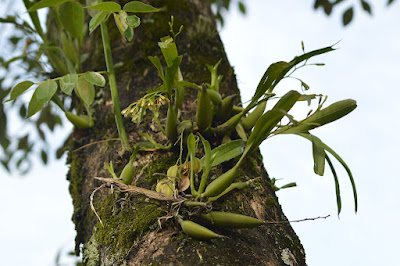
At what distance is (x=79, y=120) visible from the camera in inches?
54.0

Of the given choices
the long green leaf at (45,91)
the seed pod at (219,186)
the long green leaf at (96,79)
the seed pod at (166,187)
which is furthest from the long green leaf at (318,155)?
the long green leaf at (45,91)

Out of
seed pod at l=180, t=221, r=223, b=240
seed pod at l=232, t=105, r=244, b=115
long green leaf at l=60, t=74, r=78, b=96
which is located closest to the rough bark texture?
seed pod at l=180, t=221, r=223, b=240

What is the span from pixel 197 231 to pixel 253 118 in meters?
0.43

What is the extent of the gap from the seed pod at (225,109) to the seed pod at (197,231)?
0.38 metres

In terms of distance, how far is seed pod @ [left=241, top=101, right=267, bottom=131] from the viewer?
117cm

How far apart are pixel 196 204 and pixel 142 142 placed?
320 millimetres

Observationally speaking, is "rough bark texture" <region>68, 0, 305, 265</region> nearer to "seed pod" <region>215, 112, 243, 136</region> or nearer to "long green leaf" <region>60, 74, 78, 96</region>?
"seed pod" <region>215, 112, 243, 136</region>

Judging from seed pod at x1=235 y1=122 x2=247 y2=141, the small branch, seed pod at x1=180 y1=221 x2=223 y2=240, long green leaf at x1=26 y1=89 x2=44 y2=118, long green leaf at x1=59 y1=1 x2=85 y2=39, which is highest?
long green leaf at x1=59 y1=1 x2=85 y2=39

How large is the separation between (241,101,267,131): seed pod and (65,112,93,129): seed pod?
20.5 inches

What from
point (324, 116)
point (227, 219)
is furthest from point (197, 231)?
point (324, 116)

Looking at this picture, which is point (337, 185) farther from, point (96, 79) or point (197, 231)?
point (96, 79)

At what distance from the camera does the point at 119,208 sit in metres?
1.03

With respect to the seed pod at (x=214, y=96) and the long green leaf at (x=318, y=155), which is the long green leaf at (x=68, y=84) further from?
the long green leaf at (x=318, y=155)

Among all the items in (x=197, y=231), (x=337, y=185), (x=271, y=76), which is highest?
(x=271, y=76)
